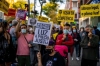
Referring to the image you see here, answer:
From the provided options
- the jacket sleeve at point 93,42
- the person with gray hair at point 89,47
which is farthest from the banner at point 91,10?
the jacket sleeve at point 93,42

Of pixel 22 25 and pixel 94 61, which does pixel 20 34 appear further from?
pixel 94 61

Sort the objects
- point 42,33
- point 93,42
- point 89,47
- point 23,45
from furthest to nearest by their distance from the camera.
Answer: point 23,45
point 89,47
point 93,42
point 42,33

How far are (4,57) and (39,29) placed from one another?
1138mm

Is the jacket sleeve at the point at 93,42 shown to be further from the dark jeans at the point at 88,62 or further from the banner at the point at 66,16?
the banner at the point at 66,16

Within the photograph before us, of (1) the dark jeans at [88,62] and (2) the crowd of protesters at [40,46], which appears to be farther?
(1) the dark jeans at [88,62]

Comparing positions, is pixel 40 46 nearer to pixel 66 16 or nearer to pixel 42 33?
pixel 42 33

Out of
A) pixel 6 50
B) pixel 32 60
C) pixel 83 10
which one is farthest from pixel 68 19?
pixel 6 50

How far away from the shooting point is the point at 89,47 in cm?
863

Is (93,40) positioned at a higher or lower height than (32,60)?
higher

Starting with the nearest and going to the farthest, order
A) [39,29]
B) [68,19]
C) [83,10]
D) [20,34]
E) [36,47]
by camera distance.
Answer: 1. [39,29]
2. [20,34]
3. [36,47]
4. [83,10]
5. [68,19]

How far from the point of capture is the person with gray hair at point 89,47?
28.0ft

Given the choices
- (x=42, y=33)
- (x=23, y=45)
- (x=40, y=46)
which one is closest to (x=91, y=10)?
(x=40, y=46)

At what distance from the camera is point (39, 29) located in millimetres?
7410

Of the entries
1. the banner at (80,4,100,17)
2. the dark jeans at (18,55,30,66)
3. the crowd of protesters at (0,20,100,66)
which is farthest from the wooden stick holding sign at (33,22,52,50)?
the banner at (80,4,100,17)
